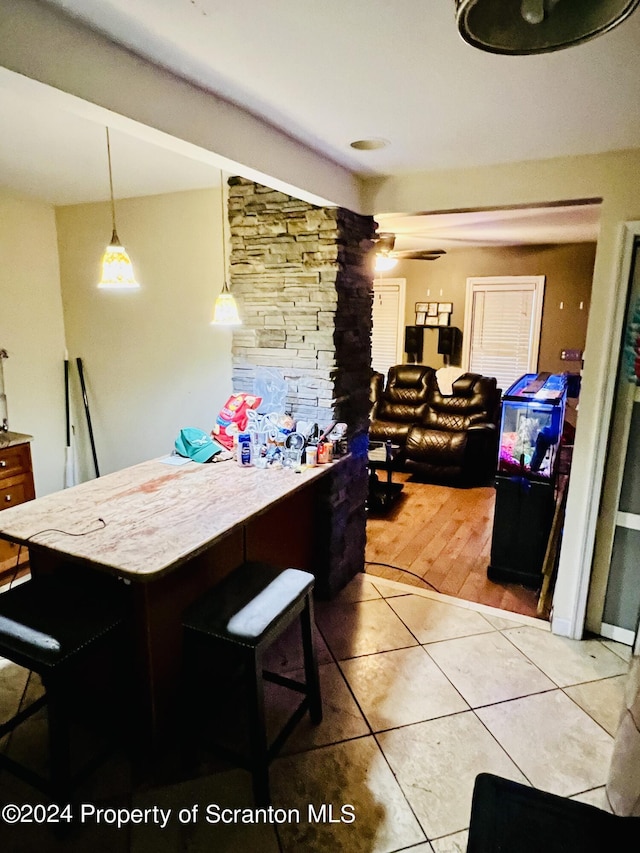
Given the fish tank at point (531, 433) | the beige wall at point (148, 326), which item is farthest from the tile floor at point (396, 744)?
the beige wall at point (148, 326)

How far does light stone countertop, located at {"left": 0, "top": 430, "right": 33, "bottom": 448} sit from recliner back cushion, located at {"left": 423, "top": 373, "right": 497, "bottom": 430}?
162 inches

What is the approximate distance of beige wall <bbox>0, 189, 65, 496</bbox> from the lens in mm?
3545

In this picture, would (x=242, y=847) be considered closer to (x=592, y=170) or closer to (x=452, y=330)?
(x=592, y=170)

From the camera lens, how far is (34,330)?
3736 mm

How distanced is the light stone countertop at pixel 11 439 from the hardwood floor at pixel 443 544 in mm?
2423

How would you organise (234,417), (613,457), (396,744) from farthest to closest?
(234,417)
(613,457)
(396,744)

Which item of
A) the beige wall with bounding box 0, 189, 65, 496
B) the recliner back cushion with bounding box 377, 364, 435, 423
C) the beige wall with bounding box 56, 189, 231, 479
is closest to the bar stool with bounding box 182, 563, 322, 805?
the beige wall with bounding box 56, 189, 231, 479

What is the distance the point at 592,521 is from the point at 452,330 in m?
4.30

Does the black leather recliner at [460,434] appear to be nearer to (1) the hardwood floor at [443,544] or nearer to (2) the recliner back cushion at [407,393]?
(2) the recliner back cushion at [407,393]

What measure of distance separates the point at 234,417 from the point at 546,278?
471 cm

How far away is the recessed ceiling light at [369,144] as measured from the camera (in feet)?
7.30

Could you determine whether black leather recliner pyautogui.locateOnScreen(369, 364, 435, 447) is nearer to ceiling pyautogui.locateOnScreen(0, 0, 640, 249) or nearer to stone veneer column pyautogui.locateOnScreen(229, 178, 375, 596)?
stone veneer column pyautogui.locateOnScreen(229, 178, 375, 596)

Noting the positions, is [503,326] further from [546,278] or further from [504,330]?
[546,278]

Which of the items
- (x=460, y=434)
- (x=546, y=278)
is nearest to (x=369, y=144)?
(x=460, y=434)
